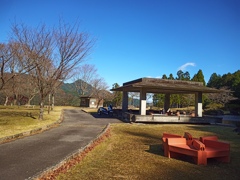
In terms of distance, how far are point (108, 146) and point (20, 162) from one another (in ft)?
9.82

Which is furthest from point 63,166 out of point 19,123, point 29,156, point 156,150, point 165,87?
point 165,87

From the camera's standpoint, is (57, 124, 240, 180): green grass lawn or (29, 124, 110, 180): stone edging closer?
(29, 124, 110, 180): stone edging

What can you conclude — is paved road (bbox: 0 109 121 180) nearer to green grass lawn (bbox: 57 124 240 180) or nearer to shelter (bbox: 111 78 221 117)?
green grass lawn (bbox: 57 124 240 180)

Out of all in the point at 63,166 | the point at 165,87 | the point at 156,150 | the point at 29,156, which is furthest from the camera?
the point at 165,87

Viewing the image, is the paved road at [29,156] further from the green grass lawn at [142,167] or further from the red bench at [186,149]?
the red bench at [186,149]

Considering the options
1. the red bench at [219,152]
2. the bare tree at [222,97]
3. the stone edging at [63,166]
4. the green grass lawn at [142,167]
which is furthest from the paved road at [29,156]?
the bare tree at [222,97]

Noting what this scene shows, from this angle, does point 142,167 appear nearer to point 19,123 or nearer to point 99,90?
point 19,123

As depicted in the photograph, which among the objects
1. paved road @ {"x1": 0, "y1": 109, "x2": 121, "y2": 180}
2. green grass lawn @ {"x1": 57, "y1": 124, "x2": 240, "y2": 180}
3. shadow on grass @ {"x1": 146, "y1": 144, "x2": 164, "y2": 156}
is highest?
shadow on grass @ {"x1": 146, "y1": 144, "x2": 164, "y2": 156}

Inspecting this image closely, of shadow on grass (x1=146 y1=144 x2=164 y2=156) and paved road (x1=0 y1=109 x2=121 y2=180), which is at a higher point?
shadow on grass (x1=146 y1=144 x2=164 y2=156)

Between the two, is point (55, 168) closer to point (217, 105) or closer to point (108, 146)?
point (108, 146)

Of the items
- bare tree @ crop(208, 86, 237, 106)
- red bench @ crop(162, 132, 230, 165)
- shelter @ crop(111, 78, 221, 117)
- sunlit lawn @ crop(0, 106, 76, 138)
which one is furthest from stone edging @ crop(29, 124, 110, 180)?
bare tree @ crop(208, 86, 237, 106)

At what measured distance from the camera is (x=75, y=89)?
55688 millimetres

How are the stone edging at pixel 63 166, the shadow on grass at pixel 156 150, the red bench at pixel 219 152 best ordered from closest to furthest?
the stone edging at pixel 63 166 < the red bench at pixel 219 152 < the shadow on grass at pixel 156 150

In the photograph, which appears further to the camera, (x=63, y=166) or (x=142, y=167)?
(x=142, y=167)
